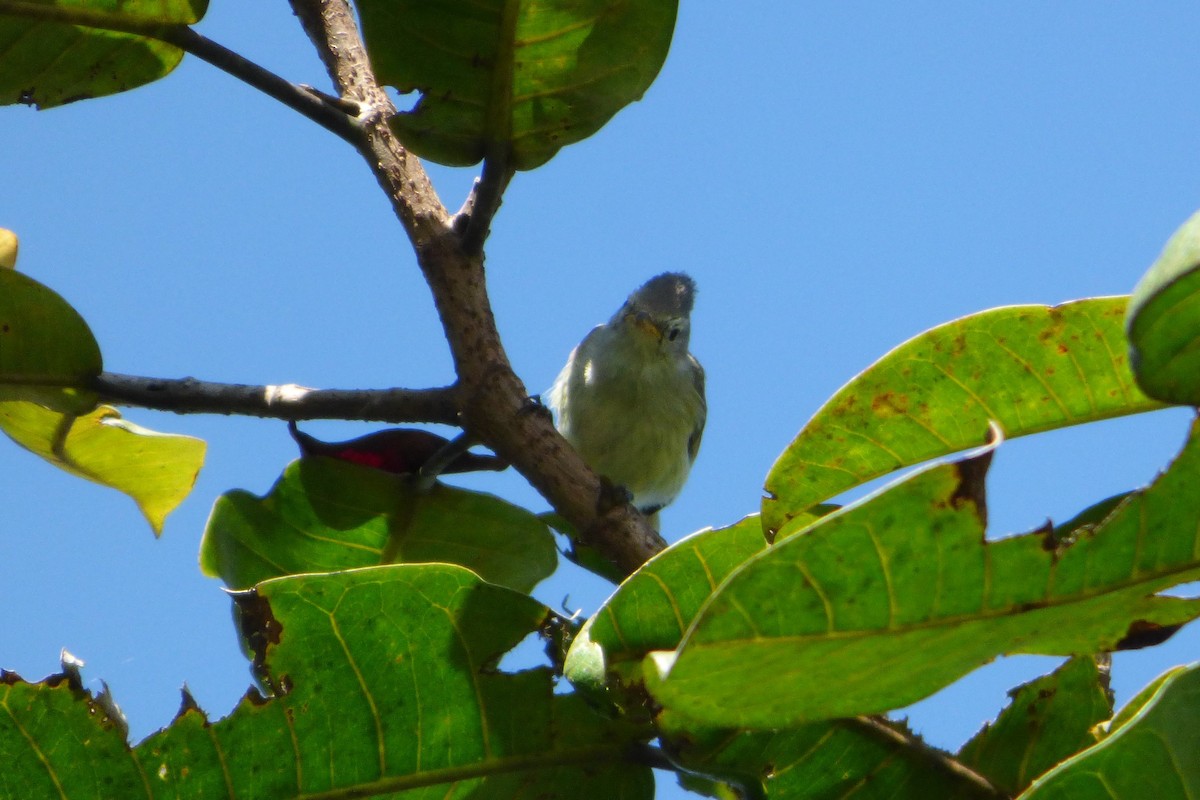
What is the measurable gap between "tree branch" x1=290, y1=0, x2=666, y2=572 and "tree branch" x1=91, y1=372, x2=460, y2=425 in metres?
0.04

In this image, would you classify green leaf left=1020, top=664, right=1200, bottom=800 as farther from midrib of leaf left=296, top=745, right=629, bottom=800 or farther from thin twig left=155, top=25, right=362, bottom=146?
thin twig left=155, top=25, right=362, bottom=146

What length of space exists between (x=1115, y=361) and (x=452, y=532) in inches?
A: 32.8

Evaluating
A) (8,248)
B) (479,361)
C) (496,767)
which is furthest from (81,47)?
(496,767)

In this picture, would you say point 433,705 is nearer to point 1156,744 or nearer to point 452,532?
point 452,532

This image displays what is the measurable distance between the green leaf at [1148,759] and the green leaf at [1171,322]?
0.60 feet

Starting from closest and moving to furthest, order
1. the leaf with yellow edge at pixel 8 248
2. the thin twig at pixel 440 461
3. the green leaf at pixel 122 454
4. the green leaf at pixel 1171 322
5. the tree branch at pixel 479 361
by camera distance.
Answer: the green leaf at pixel 1171 322
the tree branch at pixel 479 361
the thin twig at pixel 440 461
the green leaf at pixel 122 454
the leaf with yellow edge at pixel 8 248

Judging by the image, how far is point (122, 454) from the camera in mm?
1705

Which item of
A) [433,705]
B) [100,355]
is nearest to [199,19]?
[100,355]

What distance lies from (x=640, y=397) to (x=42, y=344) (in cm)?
315

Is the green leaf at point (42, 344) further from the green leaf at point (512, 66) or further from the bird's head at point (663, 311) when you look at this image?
the bird's head at point (663, 311)

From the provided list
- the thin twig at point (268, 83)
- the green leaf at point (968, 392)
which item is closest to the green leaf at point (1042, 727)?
the green leaf at point (968, 392)

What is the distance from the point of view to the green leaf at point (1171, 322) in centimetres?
67

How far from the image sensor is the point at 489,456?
5.05ft

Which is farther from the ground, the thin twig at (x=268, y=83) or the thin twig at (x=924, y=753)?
the thin twig at (x=268, y=83)
